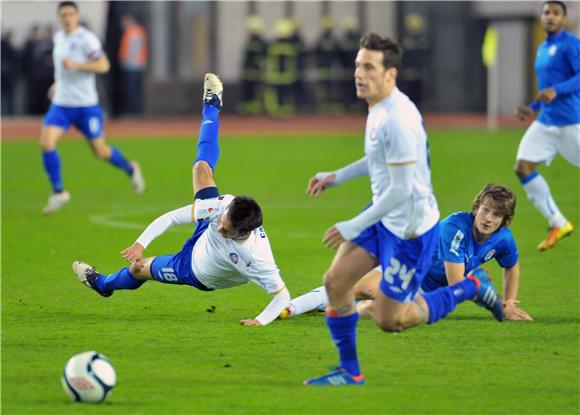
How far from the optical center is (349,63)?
3462 centimetres

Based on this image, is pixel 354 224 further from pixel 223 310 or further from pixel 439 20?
pixel 439 20

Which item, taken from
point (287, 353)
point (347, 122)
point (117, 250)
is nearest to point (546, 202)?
point (117, 250)

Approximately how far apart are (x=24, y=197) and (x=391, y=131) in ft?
36.5

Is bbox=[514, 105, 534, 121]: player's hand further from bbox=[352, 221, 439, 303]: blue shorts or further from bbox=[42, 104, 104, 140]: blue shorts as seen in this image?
bbox=[42, 104, 104, 140]: blue shorts

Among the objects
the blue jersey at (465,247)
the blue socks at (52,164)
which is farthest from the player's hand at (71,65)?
the blue jersey at (465,247)

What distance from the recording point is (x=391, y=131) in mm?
6602

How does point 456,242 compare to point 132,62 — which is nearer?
point 456,242

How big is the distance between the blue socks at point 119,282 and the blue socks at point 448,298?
8.38ft

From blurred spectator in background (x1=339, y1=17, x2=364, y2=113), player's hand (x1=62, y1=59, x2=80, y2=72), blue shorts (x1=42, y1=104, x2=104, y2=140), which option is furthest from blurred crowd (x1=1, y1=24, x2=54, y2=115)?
player's hand (x1=62, y1=59, x2=80, y2=72)

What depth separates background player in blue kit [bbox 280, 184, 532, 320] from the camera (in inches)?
323

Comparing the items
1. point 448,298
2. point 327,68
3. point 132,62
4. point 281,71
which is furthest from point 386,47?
point 327,68

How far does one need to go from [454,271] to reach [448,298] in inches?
41.5

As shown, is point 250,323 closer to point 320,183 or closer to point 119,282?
point 119,282

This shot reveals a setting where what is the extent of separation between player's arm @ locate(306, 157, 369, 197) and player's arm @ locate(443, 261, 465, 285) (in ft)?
4.56
